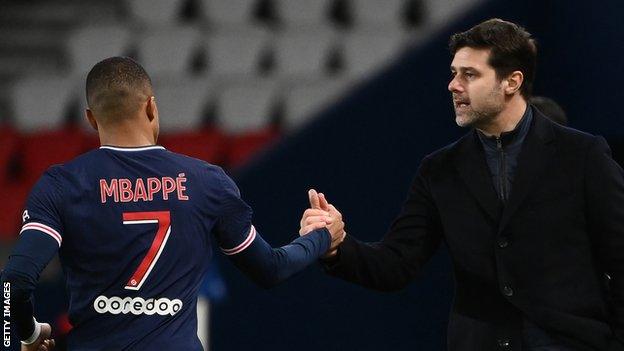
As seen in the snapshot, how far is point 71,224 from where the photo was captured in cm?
343

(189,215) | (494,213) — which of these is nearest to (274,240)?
(494,213)

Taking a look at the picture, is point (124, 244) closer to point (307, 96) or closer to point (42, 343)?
point (42, 343)

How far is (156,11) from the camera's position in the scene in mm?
8648

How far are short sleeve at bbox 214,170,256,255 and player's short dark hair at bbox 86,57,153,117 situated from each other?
0.32m

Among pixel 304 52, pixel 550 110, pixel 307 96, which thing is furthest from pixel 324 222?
pixel 304 52

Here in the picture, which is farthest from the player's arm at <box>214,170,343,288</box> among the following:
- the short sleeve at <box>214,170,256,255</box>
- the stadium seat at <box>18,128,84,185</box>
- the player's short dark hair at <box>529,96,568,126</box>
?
the stadium seat at <box>18,128,84,185</box>

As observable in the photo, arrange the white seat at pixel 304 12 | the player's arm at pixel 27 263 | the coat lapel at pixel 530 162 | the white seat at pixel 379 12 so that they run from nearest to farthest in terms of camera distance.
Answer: the player's arm at pixel 27 263 < the coat lapel at pixel 530 162 < the white seat at pixel 379 12 < the white seat at pixel 304 12

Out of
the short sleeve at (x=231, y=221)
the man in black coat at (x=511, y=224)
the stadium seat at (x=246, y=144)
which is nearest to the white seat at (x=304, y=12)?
the stadium seat at (x=246, y=144)

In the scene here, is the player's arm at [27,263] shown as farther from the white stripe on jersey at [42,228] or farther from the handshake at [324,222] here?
the handshake at [324,222]

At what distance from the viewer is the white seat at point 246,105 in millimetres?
8141

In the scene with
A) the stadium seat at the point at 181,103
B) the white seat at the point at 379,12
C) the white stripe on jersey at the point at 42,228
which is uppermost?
the white stripe on jersey at the point at 42,228

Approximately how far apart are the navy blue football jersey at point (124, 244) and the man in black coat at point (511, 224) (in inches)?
30.3

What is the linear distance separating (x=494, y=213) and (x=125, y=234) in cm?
121

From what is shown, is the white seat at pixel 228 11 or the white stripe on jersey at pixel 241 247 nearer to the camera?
the white stripe on jersey at pixel 241 247
